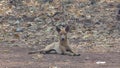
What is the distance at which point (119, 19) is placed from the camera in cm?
1803

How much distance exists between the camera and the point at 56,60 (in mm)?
11070

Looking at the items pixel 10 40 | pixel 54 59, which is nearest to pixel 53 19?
pixel 10 40

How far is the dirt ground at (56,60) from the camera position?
33.3 feet

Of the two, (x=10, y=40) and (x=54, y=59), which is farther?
(x=10, y=40)

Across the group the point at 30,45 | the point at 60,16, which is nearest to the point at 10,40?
the point at 30,45

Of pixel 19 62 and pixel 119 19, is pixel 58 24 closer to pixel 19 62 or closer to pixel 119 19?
pixel 119 19

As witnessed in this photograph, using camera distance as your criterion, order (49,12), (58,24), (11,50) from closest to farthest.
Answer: (11,50)
(58,24)
(49,12)

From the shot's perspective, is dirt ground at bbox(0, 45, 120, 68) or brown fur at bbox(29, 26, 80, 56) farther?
brown fur at bbox(29, 26, 80, 56)

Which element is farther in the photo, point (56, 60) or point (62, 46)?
point (62, 46)

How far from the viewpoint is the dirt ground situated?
33.3 ft

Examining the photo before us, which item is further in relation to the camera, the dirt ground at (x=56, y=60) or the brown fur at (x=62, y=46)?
the brown fur at (x=62, y=46)

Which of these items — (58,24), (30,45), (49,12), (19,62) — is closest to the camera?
(19,62)

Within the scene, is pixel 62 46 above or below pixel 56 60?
above

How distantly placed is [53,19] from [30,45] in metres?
3.62
